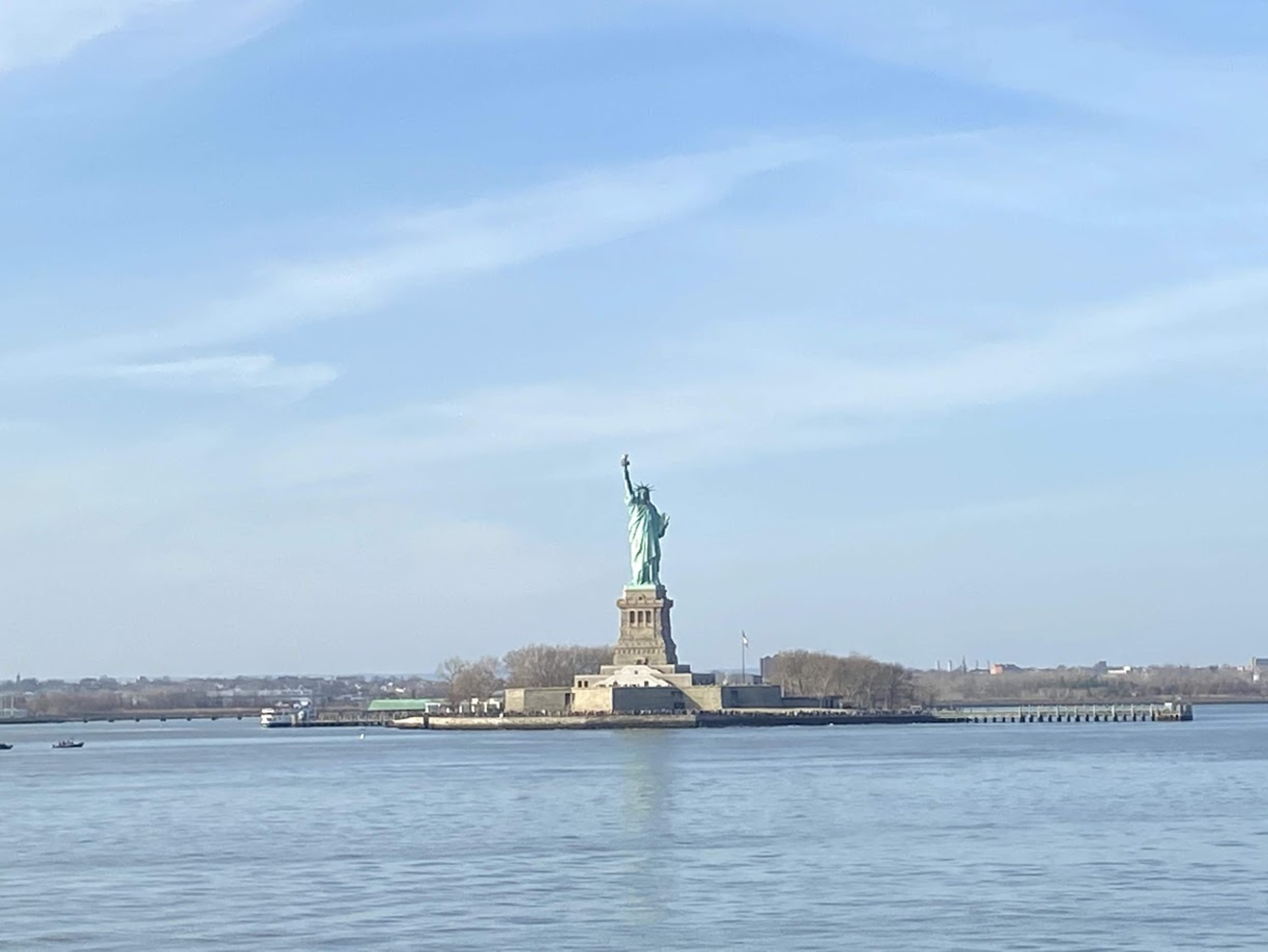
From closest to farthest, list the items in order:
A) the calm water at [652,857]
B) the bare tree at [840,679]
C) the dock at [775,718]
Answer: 1. the calm water at [652,857]
2. the dock at [775,718]
3. the bare tree at [840,679]

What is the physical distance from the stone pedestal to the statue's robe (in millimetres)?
460

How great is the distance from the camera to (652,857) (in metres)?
32.0

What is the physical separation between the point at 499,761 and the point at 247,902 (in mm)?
37838

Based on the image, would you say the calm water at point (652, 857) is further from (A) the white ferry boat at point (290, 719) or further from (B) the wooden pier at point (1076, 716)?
(A) the white ferry boat at point (290, 719)

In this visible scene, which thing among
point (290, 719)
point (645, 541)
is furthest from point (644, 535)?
point (290, 719)

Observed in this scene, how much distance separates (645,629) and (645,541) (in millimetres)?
3929

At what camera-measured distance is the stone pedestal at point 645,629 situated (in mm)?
94938

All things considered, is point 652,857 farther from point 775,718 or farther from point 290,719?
point 290,719

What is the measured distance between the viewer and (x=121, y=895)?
28.3 m

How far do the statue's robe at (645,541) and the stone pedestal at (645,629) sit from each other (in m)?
0.46

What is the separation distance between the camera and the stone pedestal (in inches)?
3738

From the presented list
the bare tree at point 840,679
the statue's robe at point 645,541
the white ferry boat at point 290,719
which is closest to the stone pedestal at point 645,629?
the statue's robe at point 645,541

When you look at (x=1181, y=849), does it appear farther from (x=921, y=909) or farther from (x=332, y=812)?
(x=332, y=812)

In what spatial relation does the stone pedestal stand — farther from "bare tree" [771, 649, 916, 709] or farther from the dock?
"bare tree" [771, 649, 916, 709]
